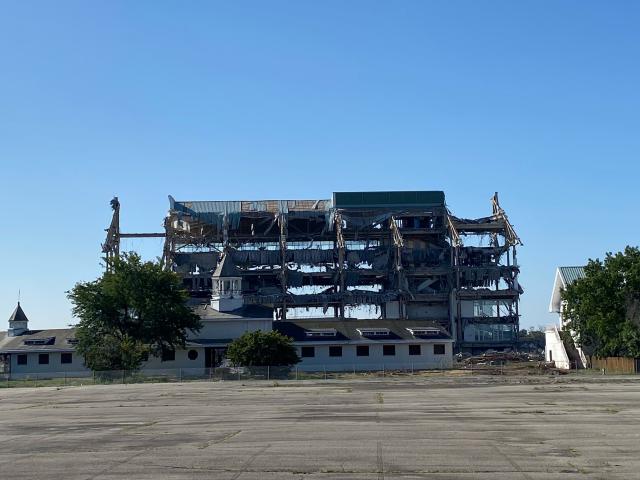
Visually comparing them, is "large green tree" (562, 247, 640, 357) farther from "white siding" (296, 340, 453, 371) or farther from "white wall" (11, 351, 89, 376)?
"white wall" (11, 351, 89, 376)

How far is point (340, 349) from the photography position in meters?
86.8

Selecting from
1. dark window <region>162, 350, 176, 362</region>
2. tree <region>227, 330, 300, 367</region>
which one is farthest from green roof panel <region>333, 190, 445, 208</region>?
tree <region>227, 330, 300, 367</region>

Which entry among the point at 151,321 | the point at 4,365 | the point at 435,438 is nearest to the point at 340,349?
the point at 151,321

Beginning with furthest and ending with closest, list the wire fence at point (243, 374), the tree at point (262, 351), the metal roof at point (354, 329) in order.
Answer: the metal roof at point (354, 329), the tree at point (262, 351), the wire fence at point (243, 374)

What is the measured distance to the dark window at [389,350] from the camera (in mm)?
86750

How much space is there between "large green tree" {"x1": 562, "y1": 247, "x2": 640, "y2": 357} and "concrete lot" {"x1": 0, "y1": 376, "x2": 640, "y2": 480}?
89.1 feet

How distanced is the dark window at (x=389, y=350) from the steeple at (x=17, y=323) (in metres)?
40.2

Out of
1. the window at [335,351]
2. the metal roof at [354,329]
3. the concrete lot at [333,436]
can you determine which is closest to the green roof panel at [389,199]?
the metal roof at [354,329]

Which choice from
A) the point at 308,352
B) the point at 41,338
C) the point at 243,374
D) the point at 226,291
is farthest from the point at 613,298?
the point at 41,338

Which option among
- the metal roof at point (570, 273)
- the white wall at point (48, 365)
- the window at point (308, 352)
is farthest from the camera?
the metal roof at point (570, 273)

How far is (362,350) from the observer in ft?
285

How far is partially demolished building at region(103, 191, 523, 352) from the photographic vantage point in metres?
123

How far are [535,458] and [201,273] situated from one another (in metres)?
108

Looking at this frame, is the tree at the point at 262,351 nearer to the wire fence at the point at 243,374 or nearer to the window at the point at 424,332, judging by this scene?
the wire fence at the point at 243,374
